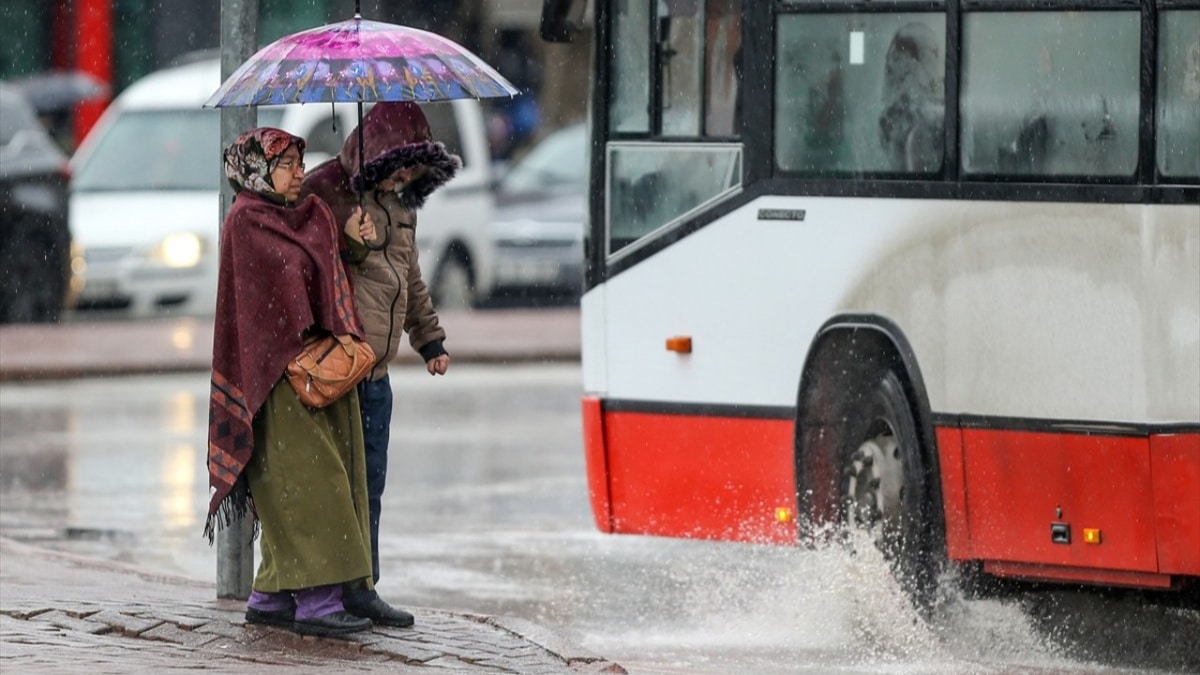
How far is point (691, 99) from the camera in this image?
10047mm

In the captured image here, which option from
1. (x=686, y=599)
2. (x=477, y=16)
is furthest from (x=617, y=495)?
(x=477, y=16)

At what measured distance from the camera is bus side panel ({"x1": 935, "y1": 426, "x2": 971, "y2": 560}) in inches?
365

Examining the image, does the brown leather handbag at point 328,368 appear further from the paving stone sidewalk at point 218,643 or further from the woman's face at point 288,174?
the paving stone sidewalk at point 218,643

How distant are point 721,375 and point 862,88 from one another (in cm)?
120

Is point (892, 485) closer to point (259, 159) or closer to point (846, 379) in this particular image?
point (846, 379)

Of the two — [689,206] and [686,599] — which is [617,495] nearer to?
[686,599]

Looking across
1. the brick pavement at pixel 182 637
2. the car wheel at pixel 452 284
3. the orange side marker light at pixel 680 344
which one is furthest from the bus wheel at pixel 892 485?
the car wheel at pixel 452 284

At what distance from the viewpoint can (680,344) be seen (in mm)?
10016

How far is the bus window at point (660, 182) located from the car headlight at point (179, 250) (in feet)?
38.9

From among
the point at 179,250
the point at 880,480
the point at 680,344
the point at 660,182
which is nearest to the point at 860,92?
the point at 660,182

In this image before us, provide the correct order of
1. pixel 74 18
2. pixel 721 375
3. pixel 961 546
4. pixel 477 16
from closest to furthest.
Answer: pixel 961 546
pixel 721 375
pixel 74 18
pixel 477 16

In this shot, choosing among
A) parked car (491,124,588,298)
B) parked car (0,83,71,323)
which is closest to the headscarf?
parked car (0,83,71,323)

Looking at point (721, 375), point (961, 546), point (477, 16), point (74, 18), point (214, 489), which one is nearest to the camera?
point (214, 489)

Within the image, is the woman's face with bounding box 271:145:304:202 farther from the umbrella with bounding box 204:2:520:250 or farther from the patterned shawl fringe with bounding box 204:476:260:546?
the patterned shawl fringe with bounding box 204:476:260:546
